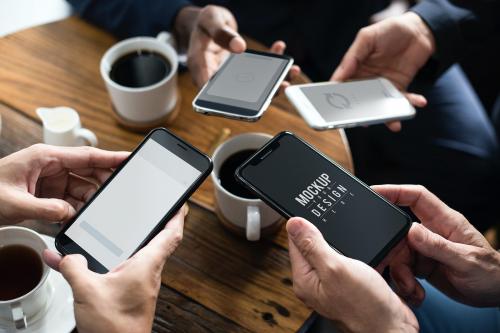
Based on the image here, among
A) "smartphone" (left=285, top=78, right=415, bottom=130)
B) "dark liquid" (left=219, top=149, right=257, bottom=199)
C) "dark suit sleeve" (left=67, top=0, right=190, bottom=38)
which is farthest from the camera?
"dark suit sleeve" (left=67, top=0, right=190, bottom=38)

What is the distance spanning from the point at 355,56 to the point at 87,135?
1.90ft

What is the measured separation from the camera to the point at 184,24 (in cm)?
110

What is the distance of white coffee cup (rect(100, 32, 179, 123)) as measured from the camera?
0.89 metres

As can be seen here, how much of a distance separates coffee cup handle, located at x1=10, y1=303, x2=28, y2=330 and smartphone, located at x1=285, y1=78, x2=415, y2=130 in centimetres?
55

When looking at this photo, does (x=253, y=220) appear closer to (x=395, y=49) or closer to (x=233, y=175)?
(x=233, y=175)

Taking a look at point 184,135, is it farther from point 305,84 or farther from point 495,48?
point 495,48

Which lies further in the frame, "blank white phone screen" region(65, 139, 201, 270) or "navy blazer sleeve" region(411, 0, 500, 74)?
"navy blazer sleeve" region(411, 0, 500, 74)

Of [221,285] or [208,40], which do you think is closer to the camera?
[221,285]

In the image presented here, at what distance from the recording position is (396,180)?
1364mm

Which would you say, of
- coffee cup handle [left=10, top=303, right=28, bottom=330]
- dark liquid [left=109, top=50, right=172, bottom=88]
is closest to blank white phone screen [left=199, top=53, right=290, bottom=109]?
dark liquid [left=109, top=50, right=172, bottom=88]

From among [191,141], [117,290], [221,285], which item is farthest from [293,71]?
[117,290]

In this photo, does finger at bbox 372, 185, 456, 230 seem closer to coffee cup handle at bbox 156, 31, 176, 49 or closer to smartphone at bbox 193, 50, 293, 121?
smartphone at bbox 193, 50, 293, 121

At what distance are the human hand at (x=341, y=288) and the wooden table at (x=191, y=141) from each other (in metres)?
0.09

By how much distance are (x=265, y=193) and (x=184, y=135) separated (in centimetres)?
27
